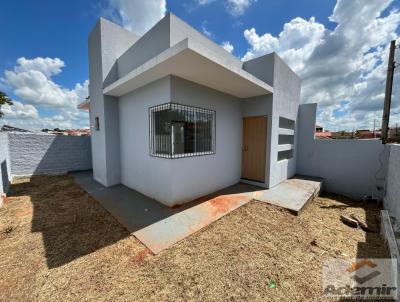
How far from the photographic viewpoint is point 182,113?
4.29 m

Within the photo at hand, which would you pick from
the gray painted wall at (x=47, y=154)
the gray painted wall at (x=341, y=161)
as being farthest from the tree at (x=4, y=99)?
the gray painted wall at (x=341, y=161)

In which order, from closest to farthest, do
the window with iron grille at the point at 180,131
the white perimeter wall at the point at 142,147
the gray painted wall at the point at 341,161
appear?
the window with iron grille at the point at 180,131 < the white perimeter wall at the point at 142,147 < the gray painted wall at the point at 341,161

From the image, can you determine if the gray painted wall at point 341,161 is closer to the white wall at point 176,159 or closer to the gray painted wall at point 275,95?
the gray painted wall at point 275,95

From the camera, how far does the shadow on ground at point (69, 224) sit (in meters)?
2.73

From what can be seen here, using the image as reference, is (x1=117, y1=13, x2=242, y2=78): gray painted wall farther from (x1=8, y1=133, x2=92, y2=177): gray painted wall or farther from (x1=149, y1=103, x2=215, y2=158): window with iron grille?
(x1=8, y1=133, x2=92, y2=177): gray painted wall

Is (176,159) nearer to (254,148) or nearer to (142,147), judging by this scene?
(142,147)

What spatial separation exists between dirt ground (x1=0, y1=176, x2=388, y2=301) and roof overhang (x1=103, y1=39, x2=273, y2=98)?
3.31 meters

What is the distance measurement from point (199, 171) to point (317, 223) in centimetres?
310

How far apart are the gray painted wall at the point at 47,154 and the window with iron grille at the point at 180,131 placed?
6842 mm

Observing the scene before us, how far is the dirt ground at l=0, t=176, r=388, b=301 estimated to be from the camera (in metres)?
2.01

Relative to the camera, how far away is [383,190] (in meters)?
5.65

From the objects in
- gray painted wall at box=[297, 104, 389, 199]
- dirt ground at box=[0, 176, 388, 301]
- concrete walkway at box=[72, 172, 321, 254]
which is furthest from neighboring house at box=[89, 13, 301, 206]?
dirt ground at box=[0, 176, 388, 301]

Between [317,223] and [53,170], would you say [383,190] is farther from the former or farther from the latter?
[53,170]

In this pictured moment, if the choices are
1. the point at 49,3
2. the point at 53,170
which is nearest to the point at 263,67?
the point at 49,3
